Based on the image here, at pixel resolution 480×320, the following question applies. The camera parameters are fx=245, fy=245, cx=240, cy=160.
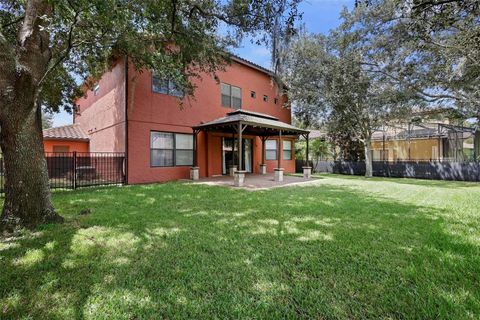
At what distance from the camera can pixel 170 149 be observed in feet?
40.8

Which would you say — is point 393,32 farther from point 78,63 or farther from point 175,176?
point 78,63

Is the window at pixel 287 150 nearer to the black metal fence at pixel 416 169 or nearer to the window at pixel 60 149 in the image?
the black metal fence at pixel 416 169

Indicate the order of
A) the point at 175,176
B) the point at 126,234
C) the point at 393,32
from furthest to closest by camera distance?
1. the point at 175,176
2. the point at 393,32
3. the point at 126,234

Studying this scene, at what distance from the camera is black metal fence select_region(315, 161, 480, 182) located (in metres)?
14.7

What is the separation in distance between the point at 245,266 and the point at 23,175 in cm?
441

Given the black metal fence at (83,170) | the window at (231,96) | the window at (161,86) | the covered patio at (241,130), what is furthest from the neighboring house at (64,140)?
the window at (231,96)

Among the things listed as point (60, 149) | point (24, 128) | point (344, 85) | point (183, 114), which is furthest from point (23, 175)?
point (344, 85)

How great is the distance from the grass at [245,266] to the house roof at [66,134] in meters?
11.7

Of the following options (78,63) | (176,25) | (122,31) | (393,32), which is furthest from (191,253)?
(393,32)

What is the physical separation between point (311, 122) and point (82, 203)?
16579 millimetres

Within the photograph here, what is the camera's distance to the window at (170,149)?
11.9 meters

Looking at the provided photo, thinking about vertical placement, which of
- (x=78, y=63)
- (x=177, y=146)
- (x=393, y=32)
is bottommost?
(x=177, y=146)

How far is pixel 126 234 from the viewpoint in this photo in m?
4.30

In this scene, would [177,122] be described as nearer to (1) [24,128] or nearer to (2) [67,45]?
(2) [67,45]
